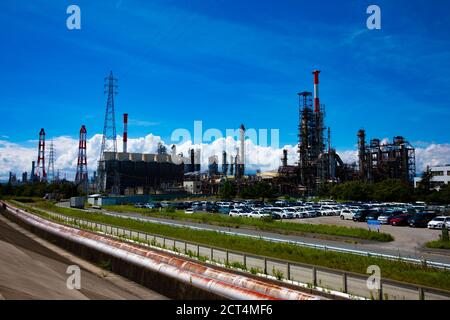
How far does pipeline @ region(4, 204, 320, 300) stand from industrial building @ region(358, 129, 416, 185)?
4326 inches

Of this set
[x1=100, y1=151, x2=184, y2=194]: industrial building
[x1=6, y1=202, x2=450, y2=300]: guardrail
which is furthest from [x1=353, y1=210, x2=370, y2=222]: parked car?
[x1=100, y1=151, x2=184, y2=194]: industrial building

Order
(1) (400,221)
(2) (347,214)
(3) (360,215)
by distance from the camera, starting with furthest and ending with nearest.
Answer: (2) (347,214)
(3) (360,215)
(1) (400,221)

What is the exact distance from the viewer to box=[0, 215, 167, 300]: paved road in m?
19.2

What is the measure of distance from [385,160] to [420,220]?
84.2 metres

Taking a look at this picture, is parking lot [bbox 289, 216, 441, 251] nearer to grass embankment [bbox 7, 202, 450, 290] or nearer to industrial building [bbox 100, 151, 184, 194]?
grass embankment [bbox 7, 202, 450, 290]

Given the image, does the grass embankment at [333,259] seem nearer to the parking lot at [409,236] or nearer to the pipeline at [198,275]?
the pipeline at [198,275]

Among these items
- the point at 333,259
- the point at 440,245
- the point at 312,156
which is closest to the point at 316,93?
the point at 312,156

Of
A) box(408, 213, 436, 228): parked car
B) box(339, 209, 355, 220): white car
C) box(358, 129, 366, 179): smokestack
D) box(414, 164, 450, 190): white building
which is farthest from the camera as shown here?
box(358, 129, 366, 179): smokestack

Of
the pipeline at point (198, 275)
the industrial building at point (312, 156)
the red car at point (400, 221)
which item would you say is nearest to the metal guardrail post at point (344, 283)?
the pipeline at point (198, 275)

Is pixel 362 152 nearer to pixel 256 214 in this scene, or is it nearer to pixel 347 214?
pixel 347 214

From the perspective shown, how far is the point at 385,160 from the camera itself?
124m

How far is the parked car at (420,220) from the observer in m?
44.8

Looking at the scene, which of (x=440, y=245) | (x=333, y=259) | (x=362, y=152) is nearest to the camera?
(x=333, y=259)
